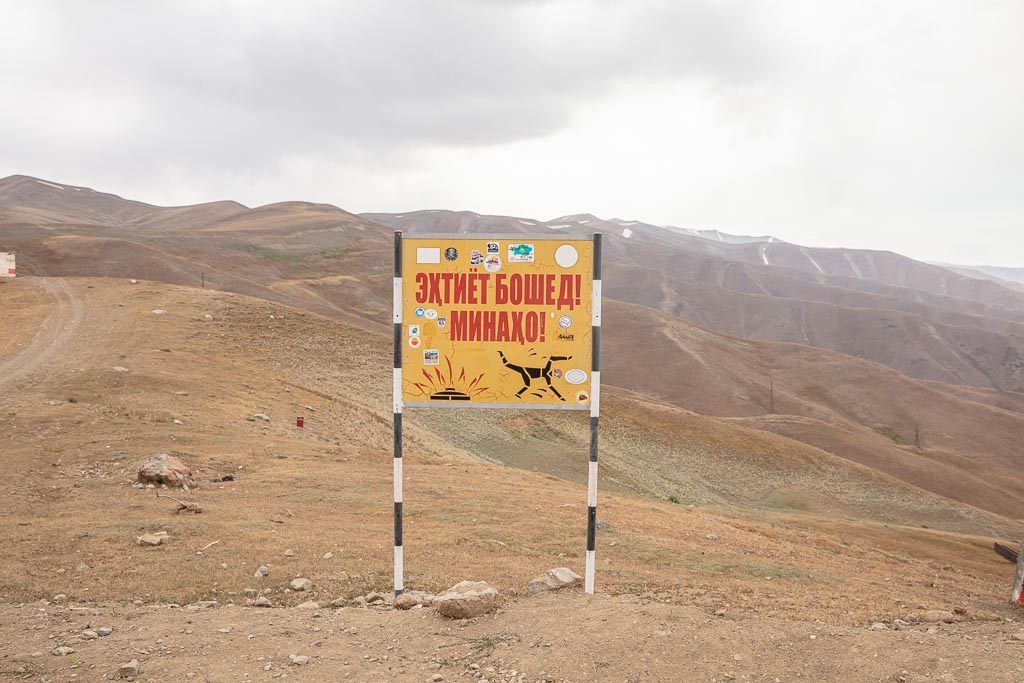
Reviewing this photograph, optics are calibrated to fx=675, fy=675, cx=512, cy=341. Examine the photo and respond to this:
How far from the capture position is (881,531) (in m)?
31.6

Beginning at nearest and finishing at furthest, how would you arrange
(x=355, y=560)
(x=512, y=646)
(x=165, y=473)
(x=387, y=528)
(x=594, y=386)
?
(x=512, y=646) < (x=594, y=386) < (x=355, y=560) < (x=387, y=528) < (x=165, y=473)

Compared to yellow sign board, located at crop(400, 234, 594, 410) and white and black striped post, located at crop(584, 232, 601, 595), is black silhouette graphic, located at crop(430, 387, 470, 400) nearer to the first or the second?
yellow sign board, located at crop(400, 234, 594, 410)

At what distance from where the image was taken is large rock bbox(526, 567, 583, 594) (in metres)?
9.02

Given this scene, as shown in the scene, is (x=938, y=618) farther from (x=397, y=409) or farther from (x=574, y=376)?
(x=397, y=409)

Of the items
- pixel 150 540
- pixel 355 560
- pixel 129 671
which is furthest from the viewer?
pixel 150 540

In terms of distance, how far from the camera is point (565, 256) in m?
9.04

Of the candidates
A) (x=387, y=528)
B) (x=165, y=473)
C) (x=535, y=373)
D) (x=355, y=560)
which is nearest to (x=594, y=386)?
(x=535, y=373)

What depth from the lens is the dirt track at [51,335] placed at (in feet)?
94.8

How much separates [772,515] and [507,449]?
565 inches

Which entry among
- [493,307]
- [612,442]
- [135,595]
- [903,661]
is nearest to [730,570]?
[903,661]

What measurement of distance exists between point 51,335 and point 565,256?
1470 inches

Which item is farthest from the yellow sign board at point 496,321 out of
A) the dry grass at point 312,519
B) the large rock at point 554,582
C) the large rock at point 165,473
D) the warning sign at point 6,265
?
the warning sign at point 6,265

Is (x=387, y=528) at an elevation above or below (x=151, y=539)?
below

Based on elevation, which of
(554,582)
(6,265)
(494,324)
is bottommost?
(554,582)
